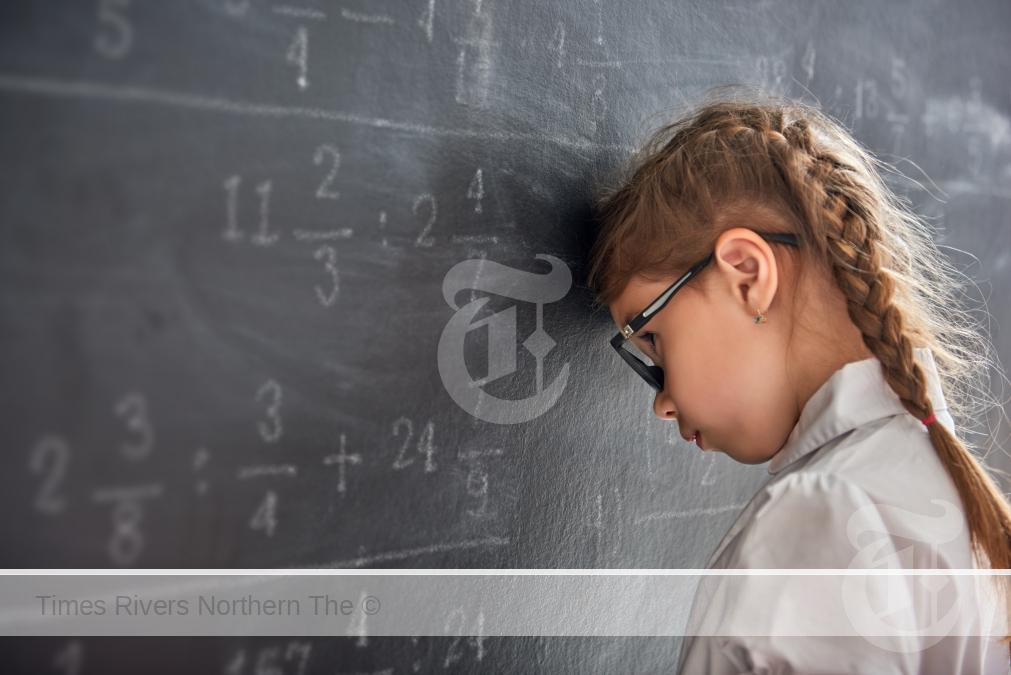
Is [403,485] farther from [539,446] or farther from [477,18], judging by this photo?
Answer: [477,18]

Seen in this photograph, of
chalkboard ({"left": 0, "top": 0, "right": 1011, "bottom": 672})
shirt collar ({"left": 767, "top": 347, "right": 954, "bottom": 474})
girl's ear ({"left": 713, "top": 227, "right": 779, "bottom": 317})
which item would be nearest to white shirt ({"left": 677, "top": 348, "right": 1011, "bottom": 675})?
shirt collar ({"left": 767, "top": 347, "right": 954, "bottom": 474})

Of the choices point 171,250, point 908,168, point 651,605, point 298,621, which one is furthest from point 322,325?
point 908,168

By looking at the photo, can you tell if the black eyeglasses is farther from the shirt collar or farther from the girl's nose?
the shirt collar

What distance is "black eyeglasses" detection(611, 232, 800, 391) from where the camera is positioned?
89cm

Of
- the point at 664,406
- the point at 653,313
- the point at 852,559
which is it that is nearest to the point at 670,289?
the point at 653,313

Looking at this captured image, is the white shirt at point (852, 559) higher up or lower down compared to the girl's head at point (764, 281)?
lower down

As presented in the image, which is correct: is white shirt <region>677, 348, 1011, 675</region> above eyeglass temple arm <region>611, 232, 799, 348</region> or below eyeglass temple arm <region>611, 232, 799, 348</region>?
below

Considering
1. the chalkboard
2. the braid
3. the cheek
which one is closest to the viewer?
the chalkboard

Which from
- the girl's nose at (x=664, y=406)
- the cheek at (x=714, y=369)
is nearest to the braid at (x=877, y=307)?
the cheek at (x=714, y=369)

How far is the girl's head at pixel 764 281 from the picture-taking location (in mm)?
848

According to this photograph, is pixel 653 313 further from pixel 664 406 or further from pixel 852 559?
pixel 852 559

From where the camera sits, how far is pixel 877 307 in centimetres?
84

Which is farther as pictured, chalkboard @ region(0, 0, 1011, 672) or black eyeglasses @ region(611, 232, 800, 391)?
black eyeglasses @ region(611, 232, 800, 391)

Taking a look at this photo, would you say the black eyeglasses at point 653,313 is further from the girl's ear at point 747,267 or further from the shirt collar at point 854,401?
the shirt collar at point 854,401
